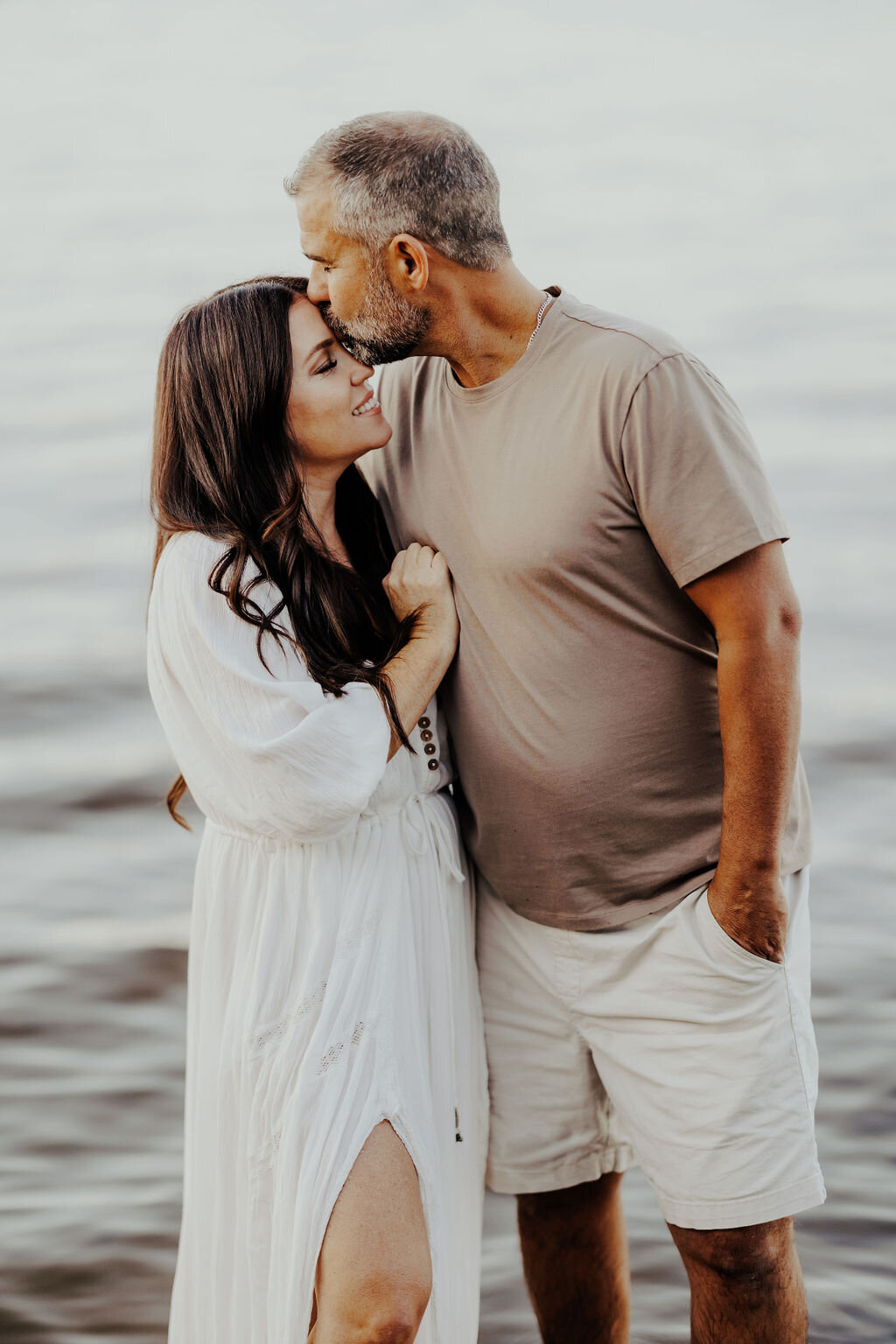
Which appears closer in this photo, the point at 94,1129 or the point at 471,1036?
the point at 471,1036

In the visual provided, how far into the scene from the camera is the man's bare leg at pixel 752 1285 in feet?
6.84

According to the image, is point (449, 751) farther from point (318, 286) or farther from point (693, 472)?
point (318, 286)

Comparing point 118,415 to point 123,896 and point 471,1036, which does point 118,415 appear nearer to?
point 123,896

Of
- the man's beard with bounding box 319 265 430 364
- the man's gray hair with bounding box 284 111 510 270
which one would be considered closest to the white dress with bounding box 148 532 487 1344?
the man's beard with bounding box 319 265 430 364

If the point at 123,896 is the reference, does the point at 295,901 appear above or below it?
above

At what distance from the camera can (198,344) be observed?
2055 millimetres

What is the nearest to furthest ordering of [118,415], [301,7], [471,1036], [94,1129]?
[471,1036] → [94,1129] → [118,415] → [301,7]

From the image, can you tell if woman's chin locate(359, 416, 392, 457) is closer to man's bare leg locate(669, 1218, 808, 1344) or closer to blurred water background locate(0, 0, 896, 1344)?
man's bare leg locate(669, 1218, 808, 1344)

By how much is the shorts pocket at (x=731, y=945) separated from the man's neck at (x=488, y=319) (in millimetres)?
807

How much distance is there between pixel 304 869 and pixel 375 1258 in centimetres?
50

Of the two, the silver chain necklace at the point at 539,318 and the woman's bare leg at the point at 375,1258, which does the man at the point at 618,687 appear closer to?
the silver chain necklace at the point at 539,318

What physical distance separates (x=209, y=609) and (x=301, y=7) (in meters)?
8.38

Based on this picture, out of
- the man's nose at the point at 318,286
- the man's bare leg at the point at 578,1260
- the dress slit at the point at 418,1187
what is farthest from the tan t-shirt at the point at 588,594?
the man's bare leg at the point at 578,1260

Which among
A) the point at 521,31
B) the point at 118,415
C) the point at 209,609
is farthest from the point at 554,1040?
the point at 521,31
